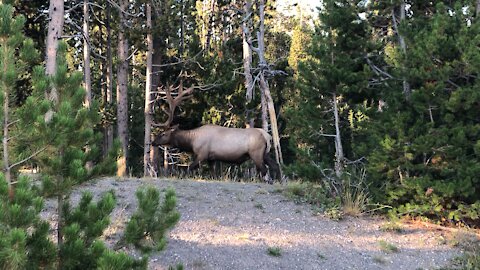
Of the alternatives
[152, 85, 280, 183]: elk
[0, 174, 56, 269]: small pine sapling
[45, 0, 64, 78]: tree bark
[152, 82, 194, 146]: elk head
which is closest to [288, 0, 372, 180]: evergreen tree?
[152, 85, 280, 183]: elk

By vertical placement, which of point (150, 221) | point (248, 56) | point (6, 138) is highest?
point (248, 56)

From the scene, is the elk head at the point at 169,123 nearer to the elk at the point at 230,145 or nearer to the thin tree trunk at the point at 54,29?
the elk at the point at 230,145

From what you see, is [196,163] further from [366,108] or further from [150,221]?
[150,221]

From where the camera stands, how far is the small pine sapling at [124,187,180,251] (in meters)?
3.74

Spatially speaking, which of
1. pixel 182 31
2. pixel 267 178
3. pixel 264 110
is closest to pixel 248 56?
pixel 264 110

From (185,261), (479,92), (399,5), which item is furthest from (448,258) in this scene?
(399,5)

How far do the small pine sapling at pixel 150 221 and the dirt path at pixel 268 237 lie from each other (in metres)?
2.04

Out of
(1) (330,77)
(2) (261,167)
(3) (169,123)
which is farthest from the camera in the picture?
(3) (169,123)

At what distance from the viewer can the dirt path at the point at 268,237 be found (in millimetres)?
6234

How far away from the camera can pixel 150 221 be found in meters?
3.81

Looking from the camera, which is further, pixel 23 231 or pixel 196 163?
pixel 196 163

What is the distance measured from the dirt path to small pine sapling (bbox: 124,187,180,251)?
2037 mm

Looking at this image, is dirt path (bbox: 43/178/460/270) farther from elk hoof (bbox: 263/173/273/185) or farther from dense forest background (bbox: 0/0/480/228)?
elk hoof (bbox: 263/173/273/185)

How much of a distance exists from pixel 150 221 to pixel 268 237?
11.6ft
